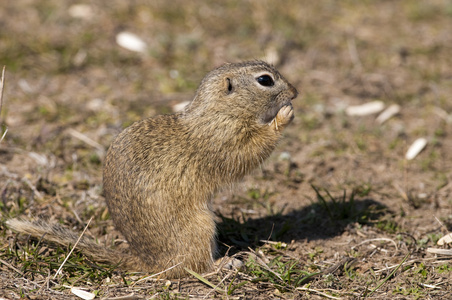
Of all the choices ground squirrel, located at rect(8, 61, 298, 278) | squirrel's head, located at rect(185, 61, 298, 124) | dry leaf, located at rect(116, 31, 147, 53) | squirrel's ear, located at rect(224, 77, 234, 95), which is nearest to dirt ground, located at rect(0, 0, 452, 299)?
dry leaf, located at rect(116, 31, 147, 53)

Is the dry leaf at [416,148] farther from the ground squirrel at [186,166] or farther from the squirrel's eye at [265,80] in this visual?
the squirrel's eye at [265,80]

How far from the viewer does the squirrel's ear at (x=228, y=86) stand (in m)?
4.62

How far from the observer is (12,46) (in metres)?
7.77

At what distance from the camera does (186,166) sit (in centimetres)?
436

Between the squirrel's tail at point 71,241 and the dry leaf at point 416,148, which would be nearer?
the squirrel's tail at point 71,241

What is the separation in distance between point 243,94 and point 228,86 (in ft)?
0.48

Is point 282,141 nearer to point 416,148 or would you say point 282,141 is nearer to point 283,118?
point 416,148

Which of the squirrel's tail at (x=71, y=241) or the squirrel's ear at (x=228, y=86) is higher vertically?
the squirrel's ear at (x=228, y=86)

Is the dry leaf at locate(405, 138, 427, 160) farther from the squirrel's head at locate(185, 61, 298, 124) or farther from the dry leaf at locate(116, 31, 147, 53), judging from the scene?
the dry leaf at locate(116, 31, 147, 53)

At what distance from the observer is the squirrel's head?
460 cm

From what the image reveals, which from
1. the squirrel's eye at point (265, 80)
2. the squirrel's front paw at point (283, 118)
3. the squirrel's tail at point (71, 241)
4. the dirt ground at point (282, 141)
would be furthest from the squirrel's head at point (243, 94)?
the squirrel's tail at point (71, 241)

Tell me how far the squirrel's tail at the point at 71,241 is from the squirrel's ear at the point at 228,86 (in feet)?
5.19

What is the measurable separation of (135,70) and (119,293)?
451 cm

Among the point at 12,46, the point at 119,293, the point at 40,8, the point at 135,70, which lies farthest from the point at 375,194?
the point at 40,8
